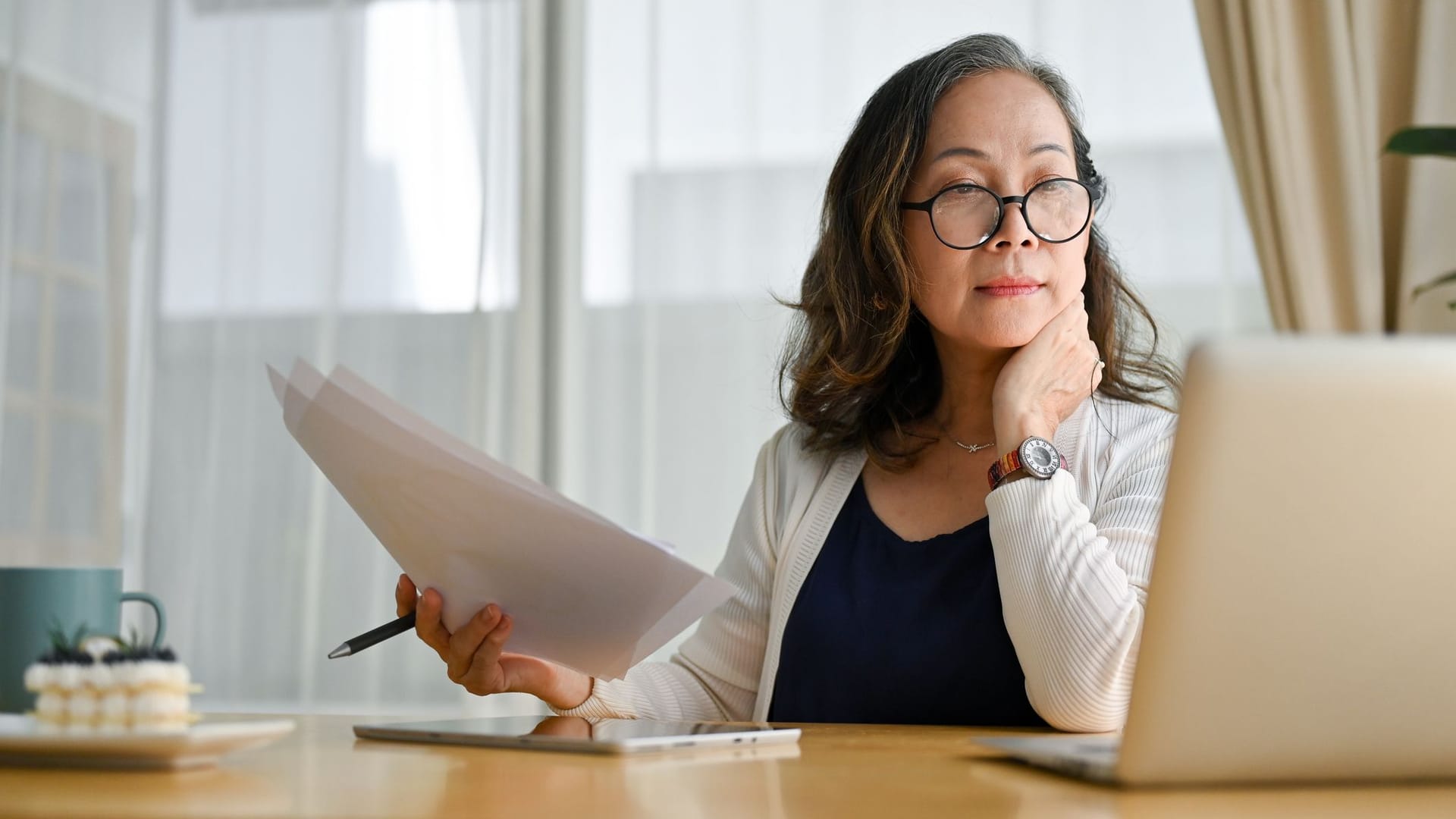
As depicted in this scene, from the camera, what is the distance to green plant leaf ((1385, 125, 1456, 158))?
1826 mm

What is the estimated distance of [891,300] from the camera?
1542mm

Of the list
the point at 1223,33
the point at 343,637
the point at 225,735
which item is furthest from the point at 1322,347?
the point at 343,637

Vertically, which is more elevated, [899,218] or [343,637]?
[899,218]

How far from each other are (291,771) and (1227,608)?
47cm

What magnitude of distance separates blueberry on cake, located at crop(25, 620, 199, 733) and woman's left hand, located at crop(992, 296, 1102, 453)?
842 millimetres

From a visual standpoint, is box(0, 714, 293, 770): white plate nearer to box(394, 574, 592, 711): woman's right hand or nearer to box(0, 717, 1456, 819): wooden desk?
box(0, 717, 1456, 819): wooden desk

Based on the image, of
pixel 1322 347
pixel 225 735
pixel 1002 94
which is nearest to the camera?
pixel 1322 347

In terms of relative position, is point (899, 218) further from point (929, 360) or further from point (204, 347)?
point (204, 347)

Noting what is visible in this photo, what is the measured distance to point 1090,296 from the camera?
159 centimetres

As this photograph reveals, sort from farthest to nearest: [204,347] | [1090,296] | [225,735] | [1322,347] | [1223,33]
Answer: [204,347] → [1223,33] → [1090,296] → [225,735] → [1322,347]

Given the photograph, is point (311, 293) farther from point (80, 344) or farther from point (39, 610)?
point (39, 610)

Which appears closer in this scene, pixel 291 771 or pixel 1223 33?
pixel 291 771

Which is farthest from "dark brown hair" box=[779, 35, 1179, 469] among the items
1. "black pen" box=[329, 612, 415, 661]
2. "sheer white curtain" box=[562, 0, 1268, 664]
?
"sheer white curtain" box=[562, 0, 1268, 664]

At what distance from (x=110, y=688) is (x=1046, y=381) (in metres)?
0.98
